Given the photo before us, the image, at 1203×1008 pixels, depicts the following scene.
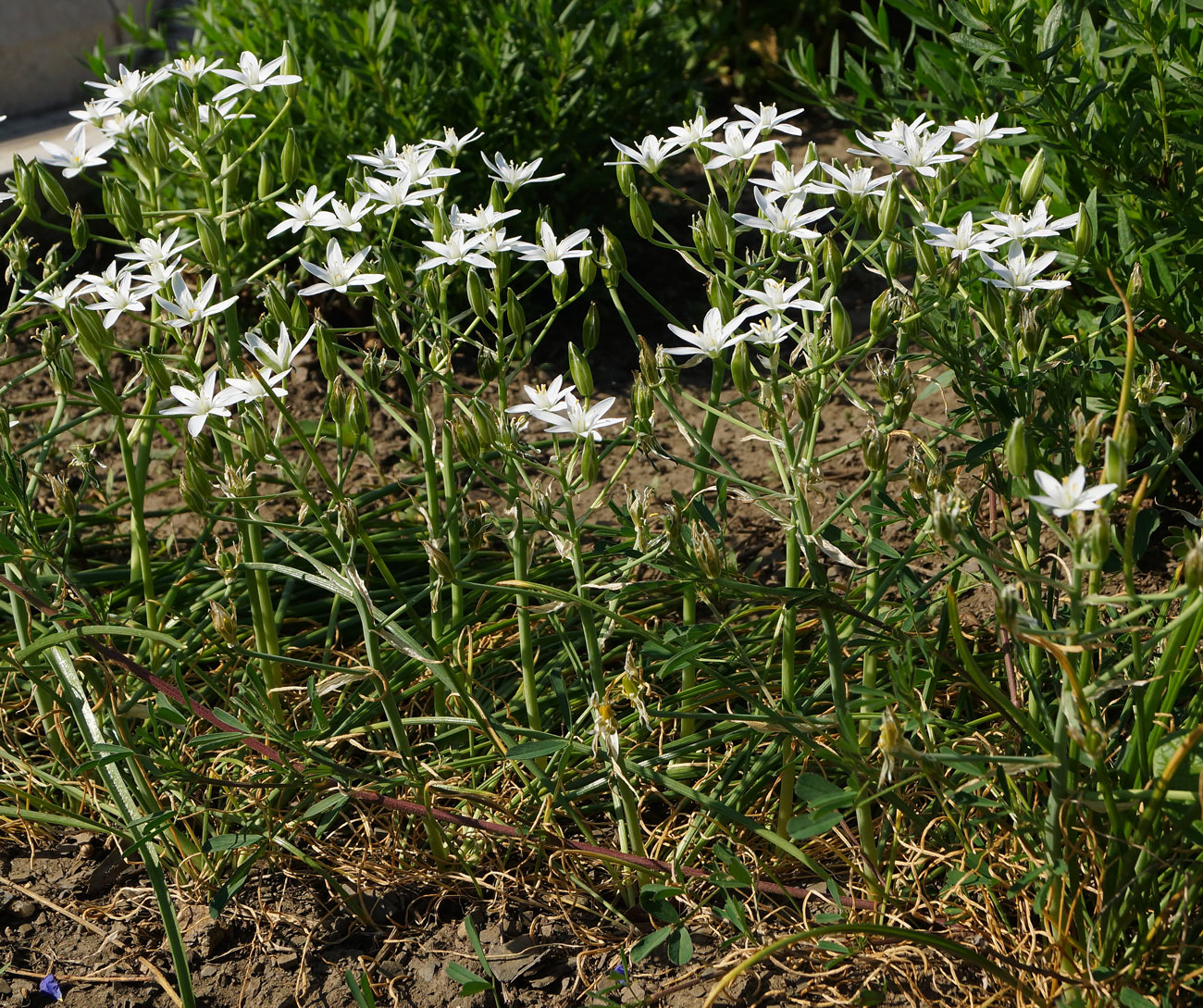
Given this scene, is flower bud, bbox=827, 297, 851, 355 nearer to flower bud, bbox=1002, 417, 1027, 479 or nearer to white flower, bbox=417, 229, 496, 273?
flower bud, bbox=1002, 417, 1027, 479

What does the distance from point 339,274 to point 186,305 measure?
0.21m

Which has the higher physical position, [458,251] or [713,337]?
[458,251]

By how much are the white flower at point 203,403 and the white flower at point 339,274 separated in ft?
0.57

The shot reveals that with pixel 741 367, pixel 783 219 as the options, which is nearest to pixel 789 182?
pixel 783 219

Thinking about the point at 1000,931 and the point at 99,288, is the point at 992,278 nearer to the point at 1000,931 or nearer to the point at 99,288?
the point at 1000,931

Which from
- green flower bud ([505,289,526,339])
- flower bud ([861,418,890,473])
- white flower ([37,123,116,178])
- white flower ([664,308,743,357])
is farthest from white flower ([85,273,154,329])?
flower bud ([861,418,890,473])

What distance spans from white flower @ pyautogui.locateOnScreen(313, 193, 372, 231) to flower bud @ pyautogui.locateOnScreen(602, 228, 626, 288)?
0.33m

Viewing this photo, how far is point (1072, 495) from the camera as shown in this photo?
1170mm

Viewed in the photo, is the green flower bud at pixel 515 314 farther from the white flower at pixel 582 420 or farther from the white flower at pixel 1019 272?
the white flower at pixel 1019 272

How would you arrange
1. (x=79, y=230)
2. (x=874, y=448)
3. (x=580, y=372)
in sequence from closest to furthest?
(x=874, y=448) < (x=580, y=372) < (x=79, y=230)

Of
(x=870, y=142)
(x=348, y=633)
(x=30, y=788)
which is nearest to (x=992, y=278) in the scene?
(x=870, y=142)

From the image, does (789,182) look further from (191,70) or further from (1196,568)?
(191,70)

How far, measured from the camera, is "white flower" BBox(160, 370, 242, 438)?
4.70 ft

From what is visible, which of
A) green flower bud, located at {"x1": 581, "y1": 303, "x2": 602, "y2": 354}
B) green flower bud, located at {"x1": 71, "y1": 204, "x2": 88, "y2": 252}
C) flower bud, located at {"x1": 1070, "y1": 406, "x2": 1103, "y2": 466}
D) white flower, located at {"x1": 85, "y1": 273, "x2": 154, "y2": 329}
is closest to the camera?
flower bud, located at {"x1": 1070, "y1": 406, "x2": 1103, "y2": 466}
